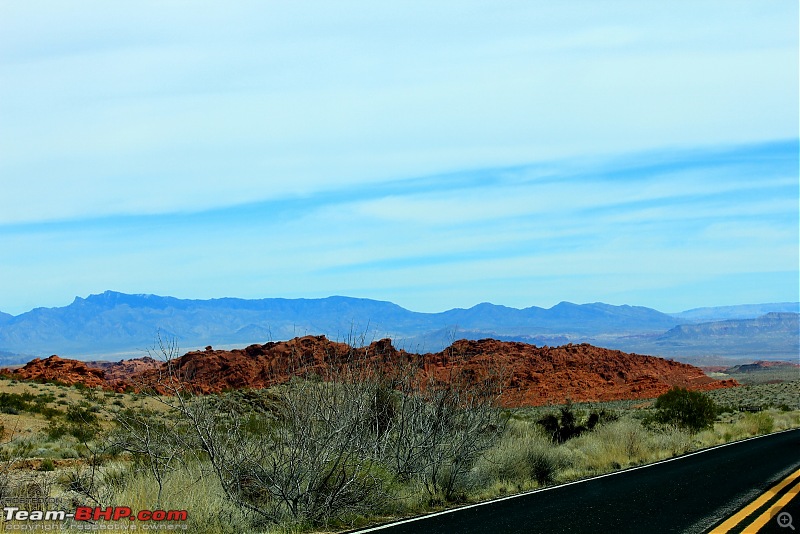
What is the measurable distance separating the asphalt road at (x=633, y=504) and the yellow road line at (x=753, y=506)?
133 mm

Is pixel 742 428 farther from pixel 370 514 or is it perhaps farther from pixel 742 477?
pixel 370 514

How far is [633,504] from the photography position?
11555 millimetres

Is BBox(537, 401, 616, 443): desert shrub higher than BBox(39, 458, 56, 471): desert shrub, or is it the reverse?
BBox(39, 458, 56, 471): desert shrub

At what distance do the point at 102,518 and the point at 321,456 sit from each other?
3.12 meters

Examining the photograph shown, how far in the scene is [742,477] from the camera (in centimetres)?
1452

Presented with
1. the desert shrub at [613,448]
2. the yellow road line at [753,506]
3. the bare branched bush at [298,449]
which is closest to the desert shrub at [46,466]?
the bare branched bush at [298,449]

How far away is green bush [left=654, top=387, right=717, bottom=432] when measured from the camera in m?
27.9

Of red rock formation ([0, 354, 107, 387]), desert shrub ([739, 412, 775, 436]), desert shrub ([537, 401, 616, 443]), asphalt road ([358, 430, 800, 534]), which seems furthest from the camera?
red rock formation ([0, 354, 107, 387])

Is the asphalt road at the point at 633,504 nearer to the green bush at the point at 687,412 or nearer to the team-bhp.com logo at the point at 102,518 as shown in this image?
the team-bhp.com logo at the point at 102,518

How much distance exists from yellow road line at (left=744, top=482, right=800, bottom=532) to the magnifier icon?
4.5 inches

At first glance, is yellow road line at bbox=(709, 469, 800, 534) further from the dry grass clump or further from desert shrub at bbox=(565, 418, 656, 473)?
desert shrub at bbox=(565, 418, 656, 473)

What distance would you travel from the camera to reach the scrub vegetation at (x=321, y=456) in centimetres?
1063

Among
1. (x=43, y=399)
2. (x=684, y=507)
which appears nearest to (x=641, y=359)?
(x=43, y=399)

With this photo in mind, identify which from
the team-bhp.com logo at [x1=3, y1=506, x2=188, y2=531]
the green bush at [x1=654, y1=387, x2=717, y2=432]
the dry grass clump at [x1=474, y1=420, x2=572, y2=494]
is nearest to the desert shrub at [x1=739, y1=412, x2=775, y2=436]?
the green bush at [x1=654, y1=387, x2=717, y2=432]
